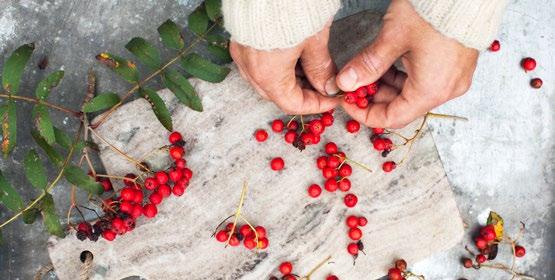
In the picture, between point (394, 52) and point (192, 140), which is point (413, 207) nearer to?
point (394, 52)

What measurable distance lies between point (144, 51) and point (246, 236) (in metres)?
0.83

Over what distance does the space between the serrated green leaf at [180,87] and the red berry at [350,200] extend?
713mm

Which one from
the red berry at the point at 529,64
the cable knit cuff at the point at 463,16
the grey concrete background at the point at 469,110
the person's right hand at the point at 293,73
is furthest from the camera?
the red berry at the point at 529,64

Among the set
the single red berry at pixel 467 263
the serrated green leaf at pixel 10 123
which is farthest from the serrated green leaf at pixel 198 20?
the single red berry at pixel 467 263

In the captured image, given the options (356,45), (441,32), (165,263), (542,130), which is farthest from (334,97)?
(542,130)

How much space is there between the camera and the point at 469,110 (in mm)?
2668

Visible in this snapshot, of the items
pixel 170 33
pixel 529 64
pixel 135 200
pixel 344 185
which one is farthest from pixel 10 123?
pixel 529 64

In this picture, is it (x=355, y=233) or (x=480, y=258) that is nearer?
(x=355, y=233)

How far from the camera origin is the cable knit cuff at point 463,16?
5.96 feet

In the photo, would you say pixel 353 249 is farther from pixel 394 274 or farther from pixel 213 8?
pixel 213 8

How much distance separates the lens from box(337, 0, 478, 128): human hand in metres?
1.88

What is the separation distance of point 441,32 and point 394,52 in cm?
18

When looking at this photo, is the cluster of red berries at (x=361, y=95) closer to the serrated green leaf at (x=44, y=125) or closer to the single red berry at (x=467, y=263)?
the single red berry at (x=467, y=263)

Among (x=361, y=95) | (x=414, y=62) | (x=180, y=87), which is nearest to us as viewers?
(x=414, y=62)
